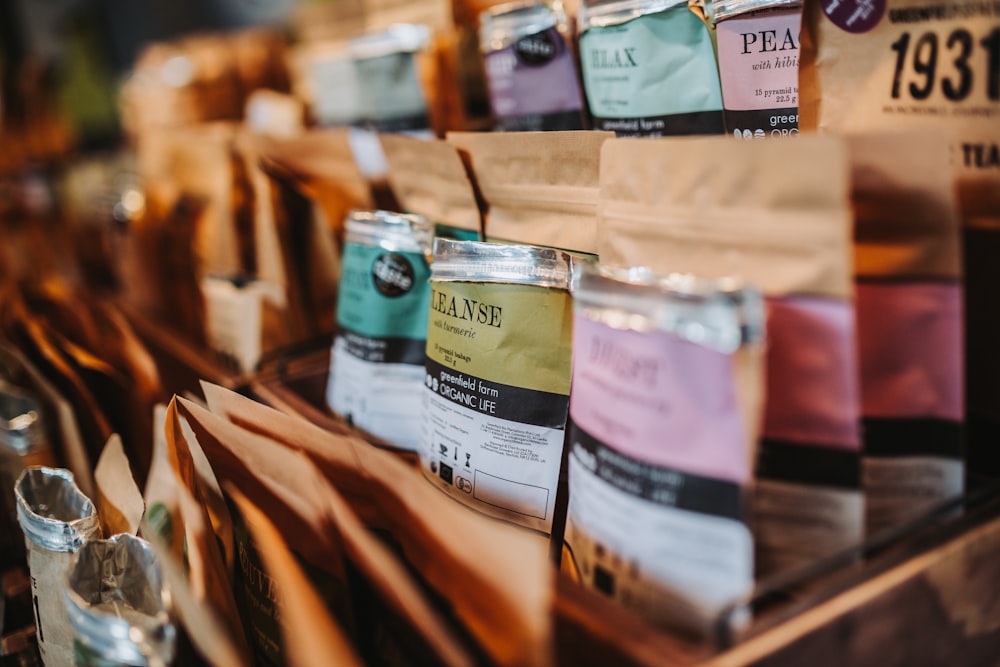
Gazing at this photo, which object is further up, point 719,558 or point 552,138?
point 552,138

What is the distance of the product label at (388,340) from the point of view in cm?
81

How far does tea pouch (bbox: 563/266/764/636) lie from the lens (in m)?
0.45

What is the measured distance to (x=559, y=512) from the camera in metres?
0.71

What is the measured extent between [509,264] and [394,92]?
590 mm

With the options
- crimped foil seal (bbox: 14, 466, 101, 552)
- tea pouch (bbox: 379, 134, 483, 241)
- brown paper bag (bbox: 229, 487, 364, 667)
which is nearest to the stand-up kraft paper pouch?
crimped foil seal (bbox: 14, 466, 101, 552)

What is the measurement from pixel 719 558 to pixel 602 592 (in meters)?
0.11

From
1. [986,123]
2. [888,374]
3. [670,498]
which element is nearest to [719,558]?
[670,498]

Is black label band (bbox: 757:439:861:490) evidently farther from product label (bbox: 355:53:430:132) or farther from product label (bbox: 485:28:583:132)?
product label (bbox: 355:53:430:132)

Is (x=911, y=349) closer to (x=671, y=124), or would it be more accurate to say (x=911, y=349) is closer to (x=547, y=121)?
(x=671, y=124)

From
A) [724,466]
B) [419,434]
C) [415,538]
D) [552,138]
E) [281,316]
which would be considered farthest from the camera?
[281,316]

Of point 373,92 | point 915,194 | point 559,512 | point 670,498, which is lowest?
point 559,512

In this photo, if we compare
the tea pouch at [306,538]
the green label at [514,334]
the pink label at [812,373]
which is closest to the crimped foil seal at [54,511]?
the tea pouch at [306,538]

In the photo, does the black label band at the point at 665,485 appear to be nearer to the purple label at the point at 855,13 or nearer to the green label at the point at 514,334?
the green label at the point at 514,334

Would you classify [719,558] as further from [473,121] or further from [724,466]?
[473,121]
